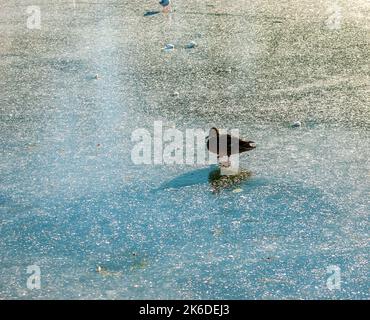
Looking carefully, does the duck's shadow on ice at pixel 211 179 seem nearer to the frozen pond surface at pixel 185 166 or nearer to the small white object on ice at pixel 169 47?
the frozen pond surface at pixel 185 166

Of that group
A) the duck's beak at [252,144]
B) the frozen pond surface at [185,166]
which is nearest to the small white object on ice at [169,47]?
the frozen pond surface at [185,166]

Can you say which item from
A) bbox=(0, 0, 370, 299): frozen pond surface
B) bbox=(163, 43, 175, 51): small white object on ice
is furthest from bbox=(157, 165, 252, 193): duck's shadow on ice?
bbox=(163, 43, 175, 51): small white object on ice

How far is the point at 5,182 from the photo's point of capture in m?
5.44

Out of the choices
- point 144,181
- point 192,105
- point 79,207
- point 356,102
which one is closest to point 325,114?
point 356,102

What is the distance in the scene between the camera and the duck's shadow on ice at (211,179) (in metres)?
5.27

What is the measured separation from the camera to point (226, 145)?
546 cm

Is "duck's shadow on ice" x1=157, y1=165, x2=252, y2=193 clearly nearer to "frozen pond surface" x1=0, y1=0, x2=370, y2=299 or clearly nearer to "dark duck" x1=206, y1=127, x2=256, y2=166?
"frozen pond surface" x1=0, y1=0, x2=370, y2=299

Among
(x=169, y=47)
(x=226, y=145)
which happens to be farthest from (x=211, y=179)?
(x=169, y=47)

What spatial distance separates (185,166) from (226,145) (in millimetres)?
371

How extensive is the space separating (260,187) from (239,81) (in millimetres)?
2138

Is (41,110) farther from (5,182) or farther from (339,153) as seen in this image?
(339,153)

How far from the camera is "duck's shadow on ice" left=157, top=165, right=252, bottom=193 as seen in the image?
5.27 metres

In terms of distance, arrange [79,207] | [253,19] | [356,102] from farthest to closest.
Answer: [253,19] < [356,102] < [79,207]
